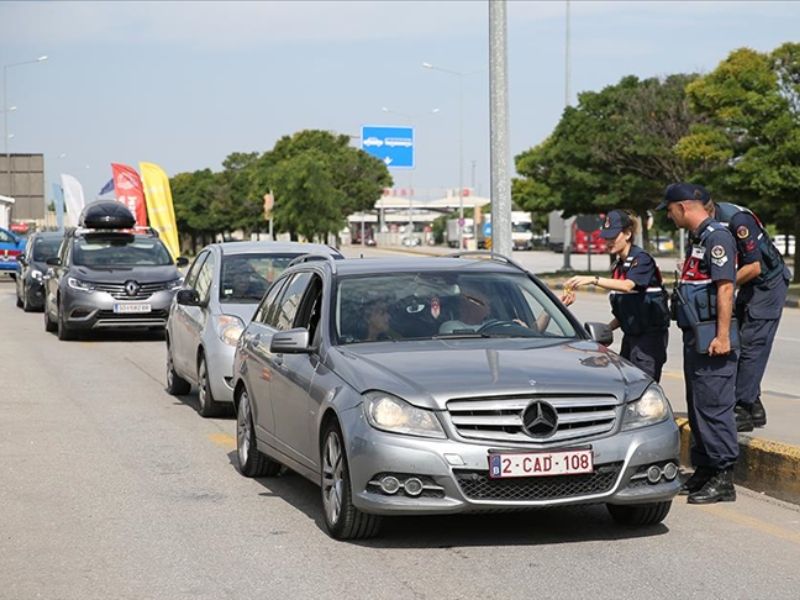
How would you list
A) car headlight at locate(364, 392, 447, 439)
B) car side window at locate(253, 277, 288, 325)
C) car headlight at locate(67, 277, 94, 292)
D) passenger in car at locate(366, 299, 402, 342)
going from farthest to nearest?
car headlight at locate(67, 277, 94, 292) → car side window at locate(253, 277, 288, 325) → passenger in car at locate(366, 299, 402, 342) → car headlight at locate(364, 392, 447, 439)

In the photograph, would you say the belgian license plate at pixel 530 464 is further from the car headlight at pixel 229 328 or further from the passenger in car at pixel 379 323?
the car headlight at pixel 229 328

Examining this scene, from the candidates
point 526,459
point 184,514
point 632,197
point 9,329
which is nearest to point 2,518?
point 184,514

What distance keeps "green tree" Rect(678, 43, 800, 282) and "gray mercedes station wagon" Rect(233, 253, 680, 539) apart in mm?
26783

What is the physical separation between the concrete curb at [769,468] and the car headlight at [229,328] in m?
5.14

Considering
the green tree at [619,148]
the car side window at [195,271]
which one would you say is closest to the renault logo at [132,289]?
the car side window at [195,271]

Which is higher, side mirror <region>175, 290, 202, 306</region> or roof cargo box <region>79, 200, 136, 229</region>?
roof cargo box <region>79, 200, 136, 229</region>

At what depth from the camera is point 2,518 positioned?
8414 millimetres

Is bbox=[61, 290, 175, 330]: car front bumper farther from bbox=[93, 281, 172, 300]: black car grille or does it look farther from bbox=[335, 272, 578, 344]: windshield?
bbox=[335, 272, 578, 344]: windshield

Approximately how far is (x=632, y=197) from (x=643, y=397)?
39.5 meters

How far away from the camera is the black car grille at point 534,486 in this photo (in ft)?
23.2

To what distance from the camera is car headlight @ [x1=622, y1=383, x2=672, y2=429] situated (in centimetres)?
737

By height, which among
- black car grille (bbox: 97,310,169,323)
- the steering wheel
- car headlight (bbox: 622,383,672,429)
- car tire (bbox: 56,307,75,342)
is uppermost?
the steering wheel

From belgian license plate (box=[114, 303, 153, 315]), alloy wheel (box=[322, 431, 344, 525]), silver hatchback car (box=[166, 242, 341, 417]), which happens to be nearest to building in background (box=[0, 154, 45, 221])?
belgian license plate (box=[114, 303, 153, 315])

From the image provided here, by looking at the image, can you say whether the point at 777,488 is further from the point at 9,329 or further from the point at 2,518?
the point at 9,329
